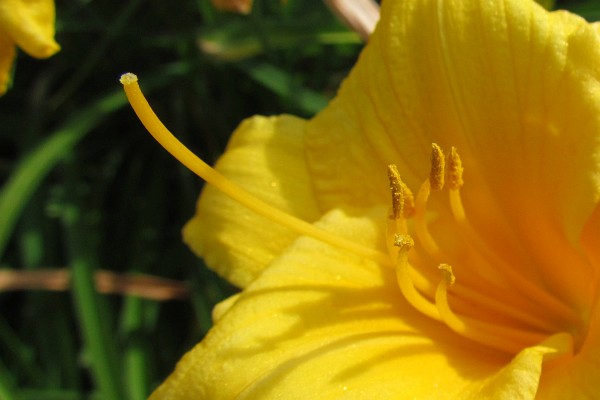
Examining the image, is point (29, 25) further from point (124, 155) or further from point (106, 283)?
point (124, 155)

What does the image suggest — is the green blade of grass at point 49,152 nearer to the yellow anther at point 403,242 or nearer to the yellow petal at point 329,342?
the yellow petal at point 329,342

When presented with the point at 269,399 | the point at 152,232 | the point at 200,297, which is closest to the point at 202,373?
the point at 269,399

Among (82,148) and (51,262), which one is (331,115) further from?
(82,148)

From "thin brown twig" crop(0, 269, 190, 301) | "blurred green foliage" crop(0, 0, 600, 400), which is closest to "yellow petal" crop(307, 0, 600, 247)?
"blurred green foliage" crop(0, 0, 600, 400)

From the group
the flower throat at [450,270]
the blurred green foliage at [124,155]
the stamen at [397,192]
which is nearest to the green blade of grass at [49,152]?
the blurred green foliage at [124,155]

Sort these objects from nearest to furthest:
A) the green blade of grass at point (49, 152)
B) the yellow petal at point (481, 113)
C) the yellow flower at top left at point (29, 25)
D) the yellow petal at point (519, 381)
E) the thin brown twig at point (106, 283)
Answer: the yellow petal at point (519, 381)
the yellow petal at point (481, 113)
the yellow flower at top left at point (29, 25)
the green blade of grass at point (49, 152)
the thin brown twig at point (106, 283)

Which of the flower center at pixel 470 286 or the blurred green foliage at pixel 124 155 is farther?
the blurred green foliage at pixel 124 155

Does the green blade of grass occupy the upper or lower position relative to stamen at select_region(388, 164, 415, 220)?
lower

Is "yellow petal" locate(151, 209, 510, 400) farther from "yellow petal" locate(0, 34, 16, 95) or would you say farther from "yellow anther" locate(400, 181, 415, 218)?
"yellow petal" locate(0, 34, 16, 95)
